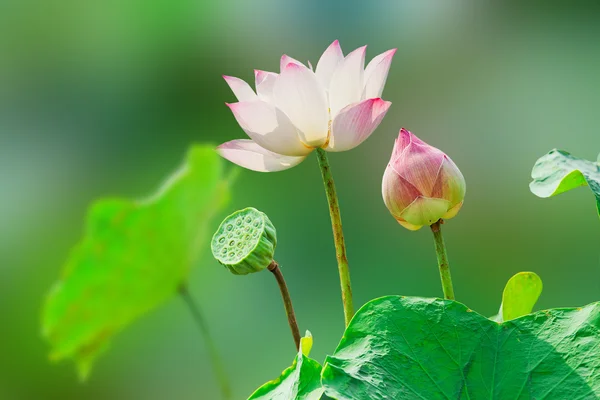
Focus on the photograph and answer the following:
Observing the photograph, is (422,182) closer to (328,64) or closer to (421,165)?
(421,165)

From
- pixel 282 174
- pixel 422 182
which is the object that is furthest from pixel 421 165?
pixel 282 174

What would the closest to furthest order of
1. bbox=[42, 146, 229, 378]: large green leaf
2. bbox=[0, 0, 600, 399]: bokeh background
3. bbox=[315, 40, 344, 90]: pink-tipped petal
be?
bbox=[315, 40, 344, 90]: pink-tipped petal, bbox=[42, 146, 229, 378]: large green leaf, bbox=[0, 0, 600, 399]: bokeh background

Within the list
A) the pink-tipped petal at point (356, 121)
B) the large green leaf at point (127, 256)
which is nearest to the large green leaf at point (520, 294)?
the pink-tipped petal at point (356, 121)

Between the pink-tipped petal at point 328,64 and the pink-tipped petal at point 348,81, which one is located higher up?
the pink-tipped petal at point 328,64

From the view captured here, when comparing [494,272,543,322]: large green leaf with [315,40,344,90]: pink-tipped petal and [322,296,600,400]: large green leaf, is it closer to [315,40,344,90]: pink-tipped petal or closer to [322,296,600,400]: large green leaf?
[322,296,600,400]: large green leaf

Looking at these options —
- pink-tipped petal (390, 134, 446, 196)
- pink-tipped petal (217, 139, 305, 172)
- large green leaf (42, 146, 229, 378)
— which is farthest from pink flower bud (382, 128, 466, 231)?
large green leaf (42, 146, 229, 378)

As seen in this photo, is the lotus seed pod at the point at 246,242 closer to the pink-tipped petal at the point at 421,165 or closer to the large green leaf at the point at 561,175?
the pink-tipped petal at the point at 421,165
